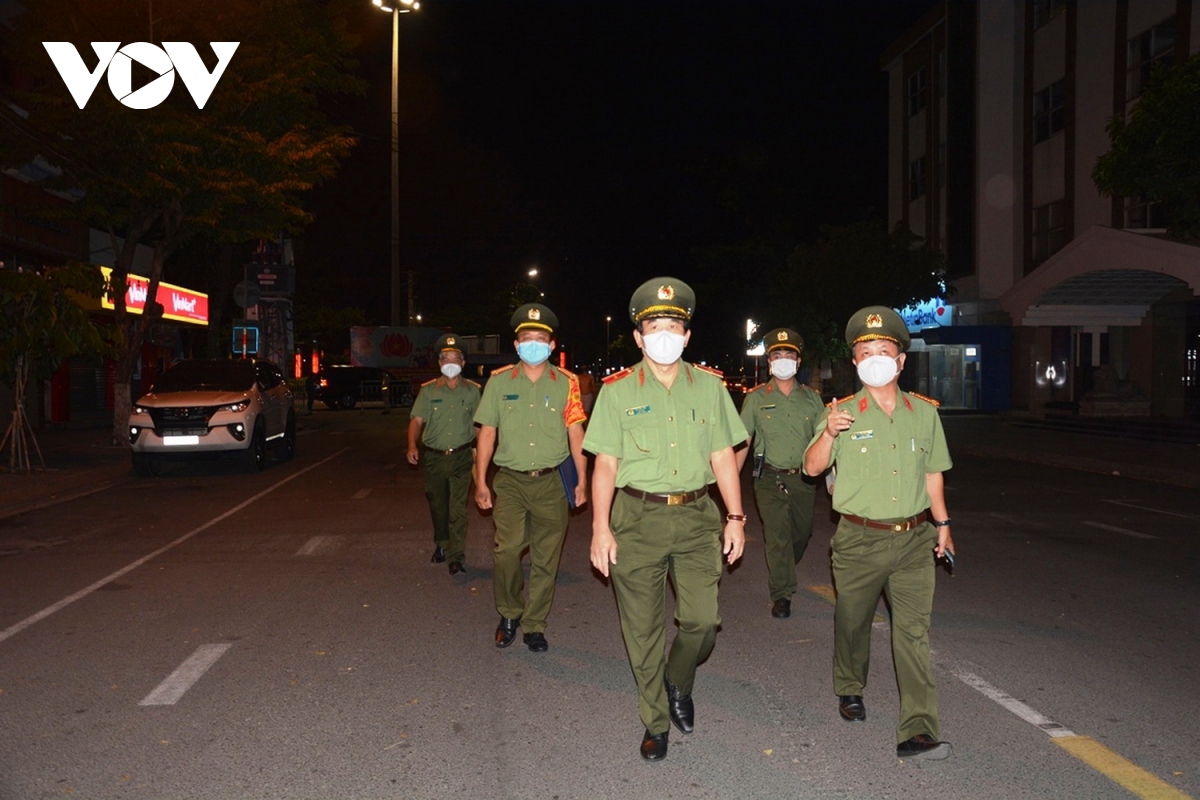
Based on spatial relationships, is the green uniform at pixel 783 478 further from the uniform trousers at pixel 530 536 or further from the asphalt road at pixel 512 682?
the uniform trousers at pixel 530 536

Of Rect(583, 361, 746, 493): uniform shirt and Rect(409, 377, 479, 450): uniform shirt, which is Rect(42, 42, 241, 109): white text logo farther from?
Rect(583, 361, 746, 493): uniform shirt

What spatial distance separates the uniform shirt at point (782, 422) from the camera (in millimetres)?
7449

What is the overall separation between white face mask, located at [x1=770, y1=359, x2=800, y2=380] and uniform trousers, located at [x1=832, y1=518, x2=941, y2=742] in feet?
8.87

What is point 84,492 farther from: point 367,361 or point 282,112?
point 367,361

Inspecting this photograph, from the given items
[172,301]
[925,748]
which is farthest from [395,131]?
[925,748]

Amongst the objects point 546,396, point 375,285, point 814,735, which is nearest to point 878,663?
point 814,735

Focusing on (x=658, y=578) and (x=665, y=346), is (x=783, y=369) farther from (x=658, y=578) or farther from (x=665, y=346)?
(x=658, y=578)

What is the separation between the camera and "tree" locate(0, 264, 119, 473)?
16.4m

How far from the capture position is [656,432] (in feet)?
15.5

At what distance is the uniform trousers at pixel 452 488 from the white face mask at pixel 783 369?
270 centimetres

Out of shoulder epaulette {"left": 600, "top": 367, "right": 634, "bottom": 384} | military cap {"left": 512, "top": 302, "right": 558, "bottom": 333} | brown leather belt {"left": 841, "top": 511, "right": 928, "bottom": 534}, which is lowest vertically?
brown leather belt {"left": 841, "top": 511, "right": 928, "bottom": 534}

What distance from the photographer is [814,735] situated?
5.00 metres

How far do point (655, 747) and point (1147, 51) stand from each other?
30652 millimetres

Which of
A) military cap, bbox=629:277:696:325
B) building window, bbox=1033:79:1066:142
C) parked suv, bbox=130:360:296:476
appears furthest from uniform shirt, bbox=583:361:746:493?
building window, bbox=1033:79:1066:142
